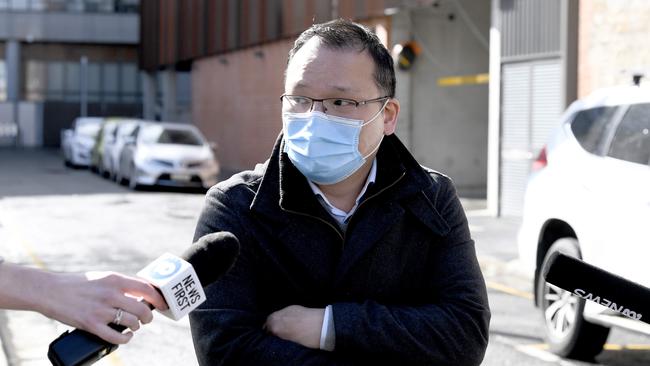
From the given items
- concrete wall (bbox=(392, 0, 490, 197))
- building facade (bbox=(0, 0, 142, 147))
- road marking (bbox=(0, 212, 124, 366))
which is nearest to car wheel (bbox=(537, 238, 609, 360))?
road marking (bbox=(0, 212, 124, 366))

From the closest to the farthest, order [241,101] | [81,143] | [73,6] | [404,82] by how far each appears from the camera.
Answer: [404,82] → [241,101] → [81,143] → [73,6]

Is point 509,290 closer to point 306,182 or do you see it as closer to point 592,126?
point 592,126

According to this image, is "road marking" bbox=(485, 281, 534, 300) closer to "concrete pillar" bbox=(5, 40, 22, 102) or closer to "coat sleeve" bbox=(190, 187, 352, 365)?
"coat sleeve" bbox=(190, 187, 352, 365)

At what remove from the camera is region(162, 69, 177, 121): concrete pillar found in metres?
43.2

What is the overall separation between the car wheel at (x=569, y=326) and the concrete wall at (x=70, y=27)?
183ft

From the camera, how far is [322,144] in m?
2.80

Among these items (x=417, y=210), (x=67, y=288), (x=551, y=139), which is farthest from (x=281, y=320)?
(x=551, y=139)

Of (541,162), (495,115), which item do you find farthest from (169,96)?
(541,162)

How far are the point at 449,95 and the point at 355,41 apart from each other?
21115 mm

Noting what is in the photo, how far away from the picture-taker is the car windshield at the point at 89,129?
35.6m

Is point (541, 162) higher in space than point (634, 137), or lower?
lower

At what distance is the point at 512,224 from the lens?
660 inches

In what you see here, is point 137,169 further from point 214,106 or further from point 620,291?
point 620,291

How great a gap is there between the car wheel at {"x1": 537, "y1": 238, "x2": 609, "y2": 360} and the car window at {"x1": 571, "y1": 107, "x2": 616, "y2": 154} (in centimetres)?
76
